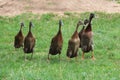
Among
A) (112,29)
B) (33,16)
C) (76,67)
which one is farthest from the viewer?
(33,16)

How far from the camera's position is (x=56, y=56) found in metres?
12.0

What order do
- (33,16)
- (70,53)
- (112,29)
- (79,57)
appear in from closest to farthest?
(70,53), (79,57), (112,29), (33,16)

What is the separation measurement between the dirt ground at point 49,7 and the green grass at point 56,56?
2.52 ft

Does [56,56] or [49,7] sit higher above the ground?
[56,56]

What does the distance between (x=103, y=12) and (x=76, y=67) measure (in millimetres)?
9503

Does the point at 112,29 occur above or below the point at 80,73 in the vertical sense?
below

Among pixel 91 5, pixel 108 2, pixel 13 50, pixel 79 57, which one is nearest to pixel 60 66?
pixel 79 57

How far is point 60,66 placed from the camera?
10.4m

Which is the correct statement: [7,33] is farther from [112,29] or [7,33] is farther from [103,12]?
[103,12]

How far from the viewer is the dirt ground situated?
19.7m

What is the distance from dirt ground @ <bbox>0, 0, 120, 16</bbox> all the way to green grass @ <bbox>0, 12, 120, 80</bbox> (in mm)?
768

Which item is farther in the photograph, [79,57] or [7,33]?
[7,33]

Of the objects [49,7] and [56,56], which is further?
[49,7]

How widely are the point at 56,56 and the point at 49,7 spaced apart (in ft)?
26.9
